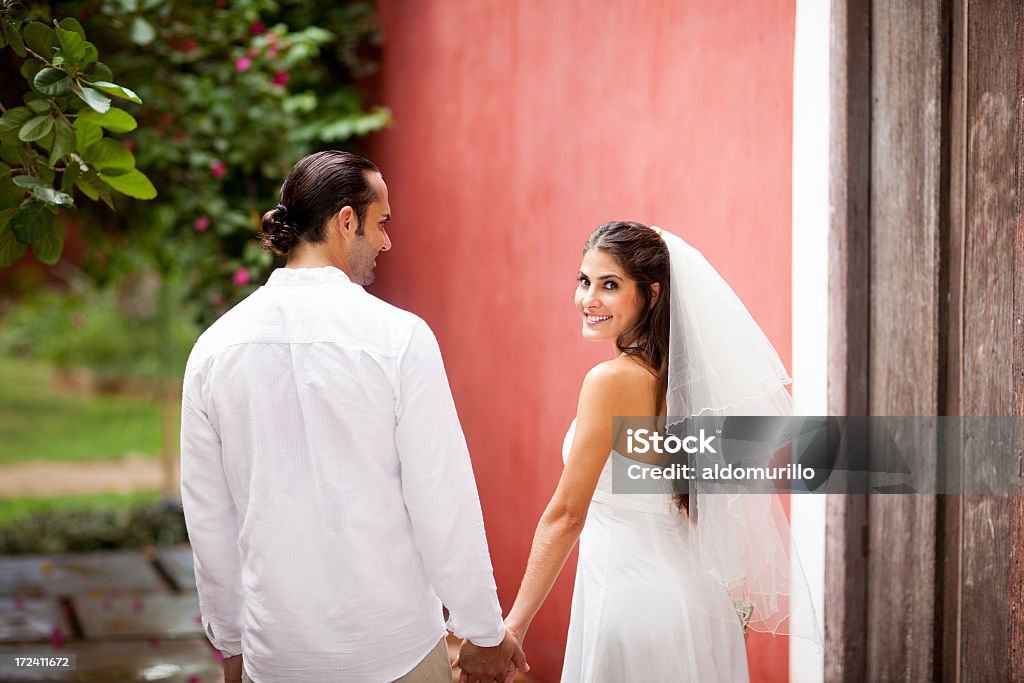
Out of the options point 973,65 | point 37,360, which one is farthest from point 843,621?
point 37,360

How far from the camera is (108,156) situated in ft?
6.98

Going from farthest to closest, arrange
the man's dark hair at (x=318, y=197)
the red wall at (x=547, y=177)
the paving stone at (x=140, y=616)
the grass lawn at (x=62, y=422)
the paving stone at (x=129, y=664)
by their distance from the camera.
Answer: the grass lawn at (x=62, y=422), the paving stone at (x=140, y=616), the paving stone at (x=129, y=664), the red wall at (x=547, y=177), the man's dark hair at (x=318, y=197)

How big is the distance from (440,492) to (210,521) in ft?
1.49

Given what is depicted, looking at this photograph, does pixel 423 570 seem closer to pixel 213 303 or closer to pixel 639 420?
pixel 639 420

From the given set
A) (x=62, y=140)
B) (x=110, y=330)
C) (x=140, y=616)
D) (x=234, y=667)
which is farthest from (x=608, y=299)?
(x=110, y=330)

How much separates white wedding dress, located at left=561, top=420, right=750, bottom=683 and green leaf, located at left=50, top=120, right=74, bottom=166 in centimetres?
129

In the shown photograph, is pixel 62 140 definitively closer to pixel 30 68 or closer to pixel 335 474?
pixel 30 68

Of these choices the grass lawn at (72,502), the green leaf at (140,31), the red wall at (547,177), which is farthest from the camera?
the grass lawn at (72,502)

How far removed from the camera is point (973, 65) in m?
1.90

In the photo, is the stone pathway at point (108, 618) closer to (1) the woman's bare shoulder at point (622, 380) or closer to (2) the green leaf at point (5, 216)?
(1) the woman's bare shoulder at point (622, 380)

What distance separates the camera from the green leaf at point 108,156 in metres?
2.12

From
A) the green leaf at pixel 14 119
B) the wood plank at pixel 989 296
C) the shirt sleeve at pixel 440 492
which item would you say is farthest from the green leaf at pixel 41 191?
the wood plank at pixel 989 296

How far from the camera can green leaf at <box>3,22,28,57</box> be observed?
6.41ft

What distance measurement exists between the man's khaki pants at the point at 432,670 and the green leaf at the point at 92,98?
1159mm
